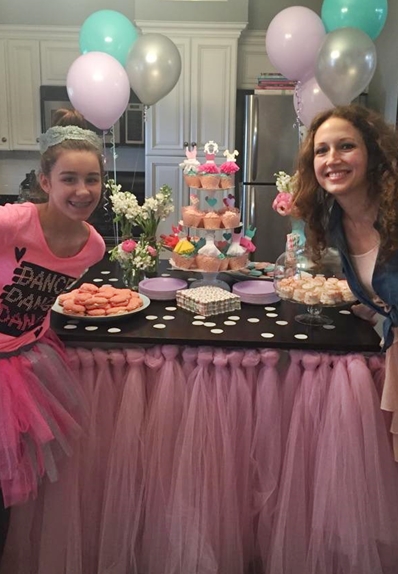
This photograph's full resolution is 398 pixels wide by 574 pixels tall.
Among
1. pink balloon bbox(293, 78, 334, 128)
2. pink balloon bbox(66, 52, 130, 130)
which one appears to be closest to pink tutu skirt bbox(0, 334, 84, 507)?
pink balloon bbox(66, 52, 130, 130)

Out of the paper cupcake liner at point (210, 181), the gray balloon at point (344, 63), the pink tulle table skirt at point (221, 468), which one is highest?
the gray balloon at point (344, 63)

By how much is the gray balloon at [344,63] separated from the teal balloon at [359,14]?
12.3 inches

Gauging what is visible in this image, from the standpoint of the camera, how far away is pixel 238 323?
197 cm

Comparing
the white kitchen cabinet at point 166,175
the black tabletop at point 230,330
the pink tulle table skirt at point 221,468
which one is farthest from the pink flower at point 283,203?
the white kitchen cabinet at point 166,175

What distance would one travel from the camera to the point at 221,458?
184cm

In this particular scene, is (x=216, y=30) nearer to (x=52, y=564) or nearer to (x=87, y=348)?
(x=87, y=348)

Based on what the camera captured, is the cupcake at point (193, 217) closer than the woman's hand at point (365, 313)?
No

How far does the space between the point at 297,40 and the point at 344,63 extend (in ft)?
1.56

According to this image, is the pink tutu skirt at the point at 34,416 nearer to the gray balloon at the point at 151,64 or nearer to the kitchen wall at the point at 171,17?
the gray balloon at the point at 151,64

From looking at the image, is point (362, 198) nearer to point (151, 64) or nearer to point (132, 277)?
point (132, 277)

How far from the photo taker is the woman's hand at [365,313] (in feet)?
6.54

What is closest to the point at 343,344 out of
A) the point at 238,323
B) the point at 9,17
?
the point at 238,323

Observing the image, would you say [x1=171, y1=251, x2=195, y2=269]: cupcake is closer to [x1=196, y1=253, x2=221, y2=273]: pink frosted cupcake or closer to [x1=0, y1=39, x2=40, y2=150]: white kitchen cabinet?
[x1=196, y1=253, x2=221, y2=273]: pink frosted cupcake

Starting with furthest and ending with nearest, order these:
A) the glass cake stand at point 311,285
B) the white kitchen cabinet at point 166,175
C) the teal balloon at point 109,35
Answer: the white kitchen cabinet at point 166,175 < the teal balloon at point 109,35 < the glass cake stand at point 311,285
